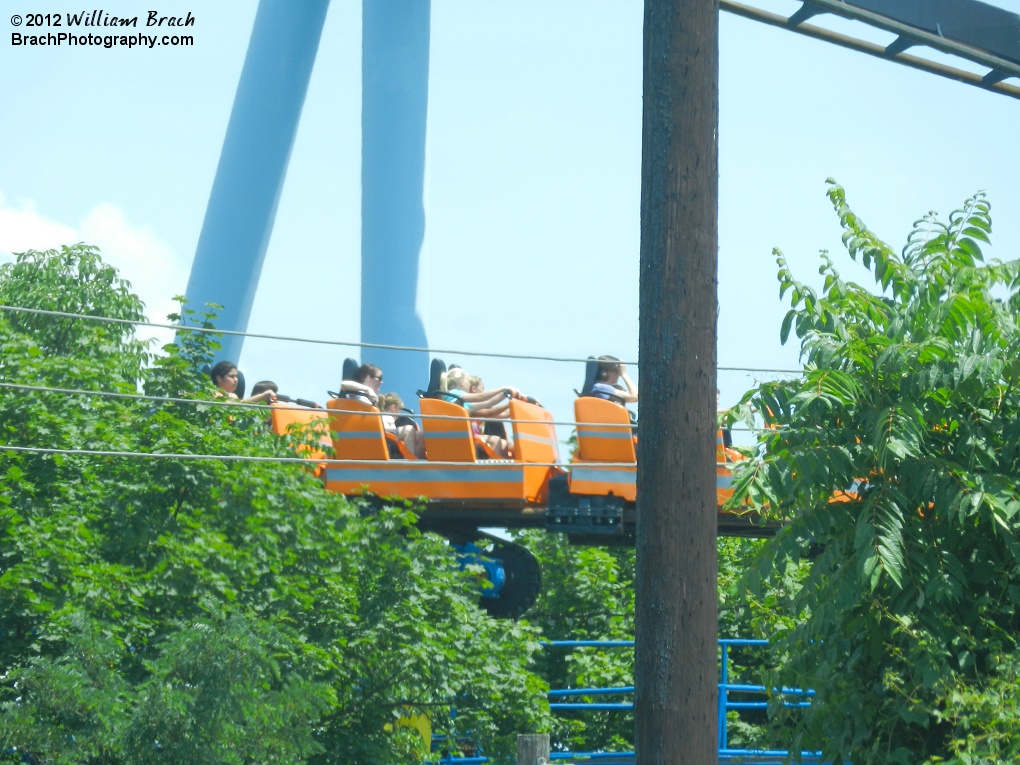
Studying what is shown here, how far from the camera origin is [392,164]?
1961 centimetres

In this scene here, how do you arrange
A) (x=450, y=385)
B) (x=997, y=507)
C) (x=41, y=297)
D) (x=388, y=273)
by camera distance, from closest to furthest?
(x=997, y=507) → (x=450, y=385) → (x=41, y=297) → (x=388, y=273)

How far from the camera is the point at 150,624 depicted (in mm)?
9898

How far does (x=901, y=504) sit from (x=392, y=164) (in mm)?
13472

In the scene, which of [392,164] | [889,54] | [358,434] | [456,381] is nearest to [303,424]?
[358,434]

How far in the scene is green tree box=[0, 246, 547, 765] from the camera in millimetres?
8586

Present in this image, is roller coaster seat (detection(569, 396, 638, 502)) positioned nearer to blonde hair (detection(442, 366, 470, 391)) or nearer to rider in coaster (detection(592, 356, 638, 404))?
rider in coaster (detection(592, 356, 638, 404))

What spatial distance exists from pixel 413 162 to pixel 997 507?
46.1 ft

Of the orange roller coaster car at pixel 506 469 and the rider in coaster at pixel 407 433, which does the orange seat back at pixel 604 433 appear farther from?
the rider in coaster at pixel 407 433

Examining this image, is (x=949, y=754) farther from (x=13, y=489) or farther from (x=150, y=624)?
(x=13, y=489)

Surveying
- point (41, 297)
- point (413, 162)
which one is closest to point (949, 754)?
point (41, 297)

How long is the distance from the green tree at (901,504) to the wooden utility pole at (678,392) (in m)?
1.91

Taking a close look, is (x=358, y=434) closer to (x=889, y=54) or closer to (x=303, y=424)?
(x=303, y=424)

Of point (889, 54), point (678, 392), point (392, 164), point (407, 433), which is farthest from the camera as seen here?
point (392, 164)

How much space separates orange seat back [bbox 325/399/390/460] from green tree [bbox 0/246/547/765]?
554mm
